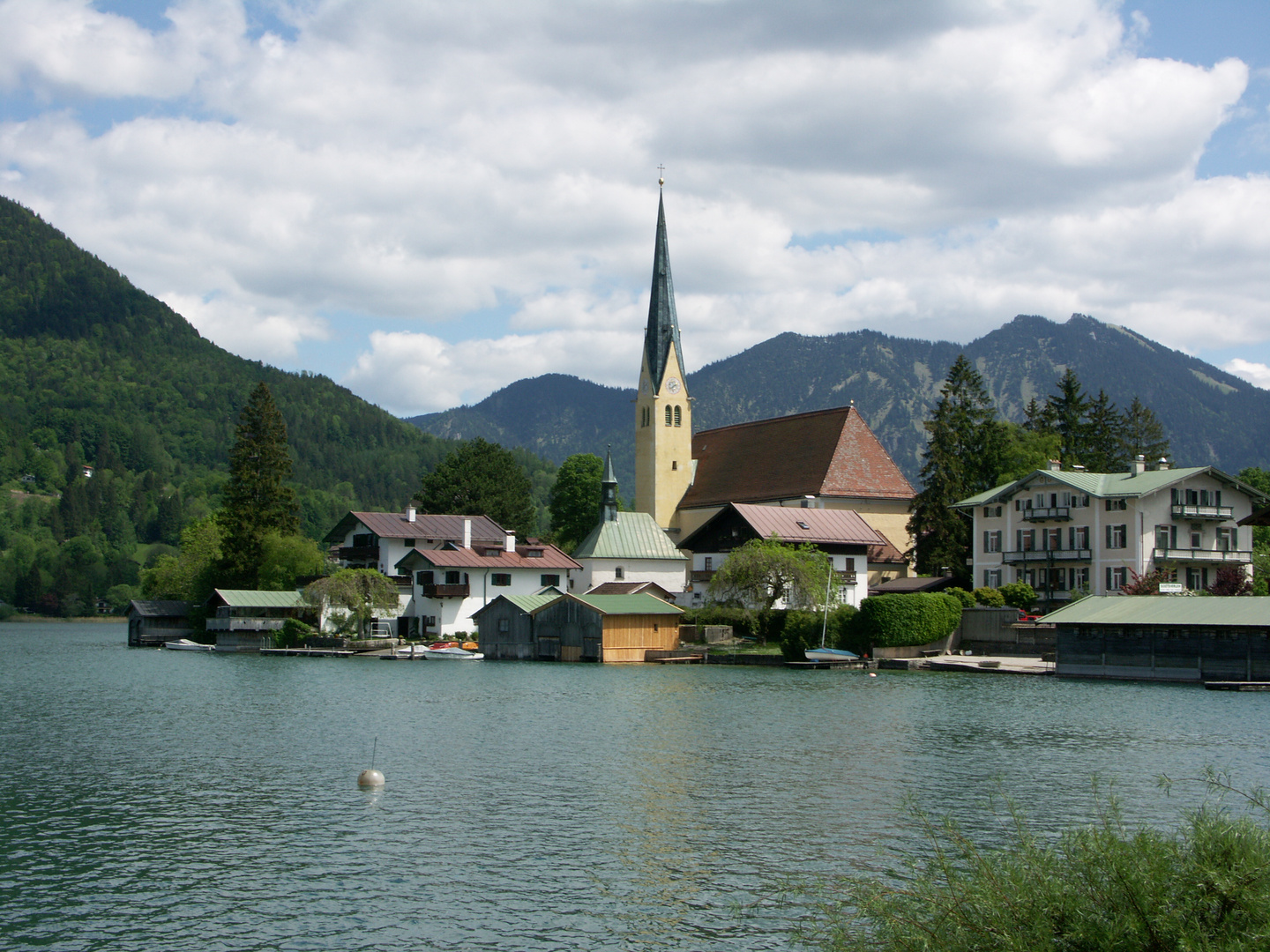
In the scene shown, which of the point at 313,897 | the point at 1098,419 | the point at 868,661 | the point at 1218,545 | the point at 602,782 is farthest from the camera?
the point at 1098,419

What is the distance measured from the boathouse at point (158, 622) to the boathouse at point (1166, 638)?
71.4 m

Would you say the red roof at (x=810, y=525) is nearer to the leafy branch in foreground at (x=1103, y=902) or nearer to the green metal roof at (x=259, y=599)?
the green metal roof at (x=259, y=599)

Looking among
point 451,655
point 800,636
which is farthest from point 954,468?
point 451,655

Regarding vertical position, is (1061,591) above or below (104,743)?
above

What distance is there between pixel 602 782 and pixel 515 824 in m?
4.84

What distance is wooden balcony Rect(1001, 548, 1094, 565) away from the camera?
74.1 meters

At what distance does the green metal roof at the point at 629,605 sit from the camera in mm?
71625

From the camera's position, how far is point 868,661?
6494 centimetres

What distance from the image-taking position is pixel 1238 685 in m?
49.8

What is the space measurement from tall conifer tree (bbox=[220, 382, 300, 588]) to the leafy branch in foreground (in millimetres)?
92286

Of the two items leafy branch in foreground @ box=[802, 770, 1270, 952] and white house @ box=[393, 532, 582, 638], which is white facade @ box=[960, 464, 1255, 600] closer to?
white house @ box=[393, 532, 582, 638]

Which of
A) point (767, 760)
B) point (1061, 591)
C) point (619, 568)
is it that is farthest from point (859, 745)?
point (619, 568)

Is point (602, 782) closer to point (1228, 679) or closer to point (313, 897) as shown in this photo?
point (313, 897)

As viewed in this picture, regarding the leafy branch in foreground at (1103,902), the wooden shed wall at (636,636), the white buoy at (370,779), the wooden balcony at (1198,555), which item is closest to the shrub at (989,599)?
the wooden balcony at (1198,555)
